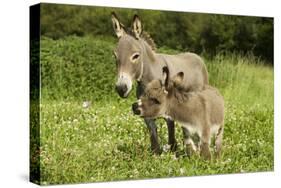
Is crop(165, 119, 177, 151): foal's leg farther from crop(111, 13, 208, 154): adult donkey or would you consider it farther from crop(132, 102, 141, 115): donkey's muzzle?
crop(132, 102, 141, 115): donkey's muzzle

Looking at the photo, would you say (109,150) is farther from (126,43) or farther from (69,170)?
(126,43)

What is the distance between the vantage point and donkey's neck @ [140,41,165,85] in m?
7.57

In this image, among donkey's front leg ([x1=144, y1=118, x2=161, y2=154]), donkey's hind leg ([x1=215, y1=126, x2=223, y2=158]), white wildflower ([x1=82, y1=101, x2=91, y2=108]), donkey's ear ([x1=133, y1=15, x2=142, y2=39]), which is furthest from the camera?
donkey's hind leg ([x1=215, y1=126, x2=223, y2=158])

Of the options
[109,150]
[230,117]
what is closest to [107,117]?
[109,150]

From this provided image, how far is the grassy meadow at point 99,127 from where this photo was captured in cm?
712

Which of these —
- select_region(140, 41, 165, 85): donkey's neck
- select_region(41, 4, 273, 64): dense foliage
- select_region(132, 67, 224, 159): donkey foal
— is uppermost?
select_region(41, 4, 273, 64): dense foliage

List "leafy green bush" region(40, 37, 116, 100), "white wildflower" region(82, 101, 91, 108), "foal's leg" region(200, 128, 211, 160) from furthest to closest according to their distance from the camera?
1. "foal's leg" region(200, 128, 211, 160)
2. "white wildflower" region(82, 101, 91, 108)
3. "leafy green bush" region(40, 37, 116, 100)

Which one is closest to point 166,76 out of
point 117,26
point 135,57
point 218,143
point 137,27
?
point 135,57

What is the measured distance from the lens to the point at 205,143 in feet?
25.9

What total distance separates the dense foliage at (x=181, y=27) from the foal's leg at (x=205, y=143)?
89 centimetres

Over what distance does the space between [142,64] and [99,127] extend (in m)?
0.77

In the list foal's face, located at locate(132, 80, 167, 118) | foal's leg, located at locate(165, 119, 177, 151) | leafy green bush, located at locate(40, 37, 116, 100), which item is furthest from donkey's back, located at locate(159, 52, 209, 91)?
leafy green bush, located at locate(40, 37, 116, 100)

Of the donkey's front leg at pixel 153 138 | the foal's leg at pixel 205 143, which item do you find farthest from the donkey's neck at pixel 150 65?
the foal's leg at pixel 205 143

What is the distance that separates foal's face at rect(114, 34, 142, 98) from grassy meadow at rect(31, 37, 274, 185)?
0.07 metres
